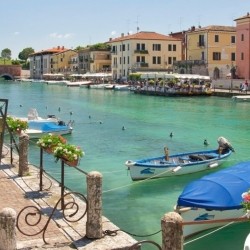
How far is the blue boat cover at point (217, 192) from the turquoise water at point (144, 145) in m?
0.84

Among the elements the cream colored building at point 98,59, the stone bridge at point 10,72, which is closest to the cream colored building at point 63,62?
the cream colored building at point 98,59

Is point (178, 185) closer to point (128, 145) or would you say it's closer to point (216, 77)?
point (128, 145)

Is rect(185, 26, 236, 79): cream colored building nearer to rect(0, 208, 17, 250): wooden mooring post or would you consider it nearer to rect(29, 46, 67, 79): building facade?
rect(0, 208, 17, 250): wooden mooring post

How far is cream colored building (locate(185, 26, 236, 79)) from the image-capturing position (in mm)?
87938

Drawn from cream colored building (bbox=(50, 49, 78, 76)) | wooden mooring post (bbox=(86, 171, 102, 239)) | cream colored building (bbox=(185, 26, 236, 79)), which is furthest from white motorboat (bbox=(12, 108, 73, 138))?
cream colored building (bbox=(50, 49, 78, 76))

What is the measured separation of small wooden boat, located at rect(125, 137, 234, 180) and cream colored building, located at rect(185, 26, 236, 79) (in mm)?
66244

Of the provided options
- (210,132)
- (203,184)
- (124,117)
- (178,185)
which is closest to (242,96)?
(124,117)

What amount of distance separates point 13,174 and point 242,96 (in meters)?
51.9

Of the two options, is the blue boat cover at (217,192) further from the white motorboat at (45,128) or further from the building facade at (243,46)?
the building facade at (243,46)

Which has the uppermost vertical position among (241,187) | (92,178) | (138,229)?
(92,178)

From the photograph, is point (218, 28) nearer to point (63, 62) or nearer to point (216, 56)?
point (216, 56)

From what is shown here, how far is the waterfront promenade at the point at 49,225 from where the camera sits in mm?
9109

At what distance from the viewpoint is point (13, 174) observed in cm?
1467

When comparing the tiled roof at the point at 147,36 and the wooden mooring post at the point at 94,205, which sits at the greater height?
the tiled roof at the point at 147,36
